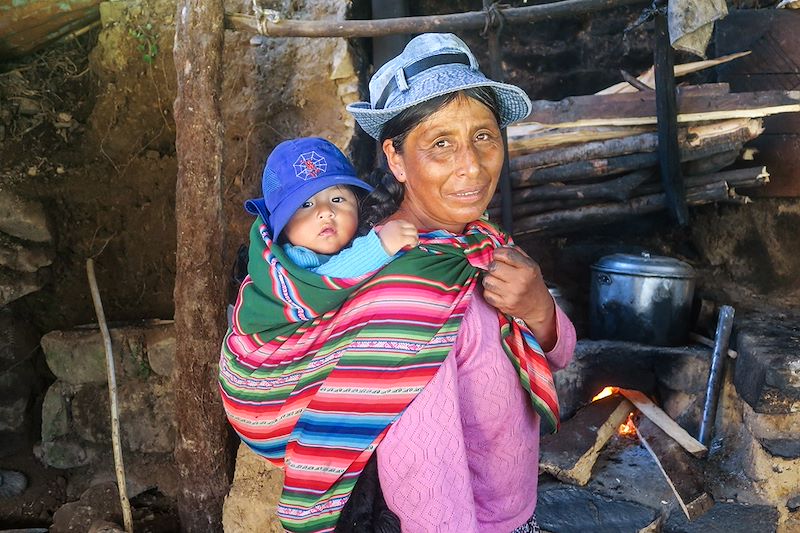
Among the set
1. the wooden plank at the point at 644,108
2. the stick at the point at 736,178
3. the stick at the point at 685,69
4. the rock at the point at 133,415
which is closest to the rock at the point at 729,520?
the stick at the point at 736,178

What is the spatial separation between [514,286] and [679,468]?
1.93 meters

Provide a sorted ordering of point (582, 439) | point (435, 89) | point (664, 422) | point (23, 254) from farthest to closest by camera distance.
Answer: point (23, 254), point (664, 422), point (582, 439), point (435, 89)

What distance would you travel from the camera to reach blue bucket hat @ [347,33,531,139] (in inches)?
62.6

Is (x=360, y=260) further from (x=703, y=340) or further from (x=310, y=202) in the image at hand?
(x=703, y=340)

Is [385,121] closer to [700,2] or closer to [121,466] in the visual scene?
[700,2]

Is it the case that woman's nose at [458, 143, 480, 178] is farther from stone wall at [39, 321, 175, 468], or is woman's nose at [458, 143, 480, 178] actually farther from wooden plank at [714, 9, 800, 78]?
stone wall at [39, 321, 175, 468]

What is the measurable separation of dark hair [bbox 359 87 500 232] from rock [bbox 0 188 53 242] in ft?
9.44

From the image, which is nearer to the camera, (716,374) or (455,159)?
(455,159)

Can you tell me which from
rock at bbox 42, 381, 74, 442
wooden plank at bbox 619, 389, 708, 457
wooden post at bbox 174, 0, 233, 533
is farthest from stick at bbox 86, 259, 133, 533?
wooden plank at bbox 619, 389, 708, 457

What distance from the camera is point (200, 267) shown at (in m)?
2.83

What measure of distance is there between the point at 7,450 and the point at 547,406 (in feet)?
13.9

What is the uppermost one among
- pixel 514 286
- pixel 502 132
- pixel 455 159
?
pixel 455 159

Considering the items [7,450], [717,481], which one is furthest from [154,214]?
[717,481]

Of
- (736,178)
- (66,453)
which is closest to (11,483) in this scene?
(66,453)
